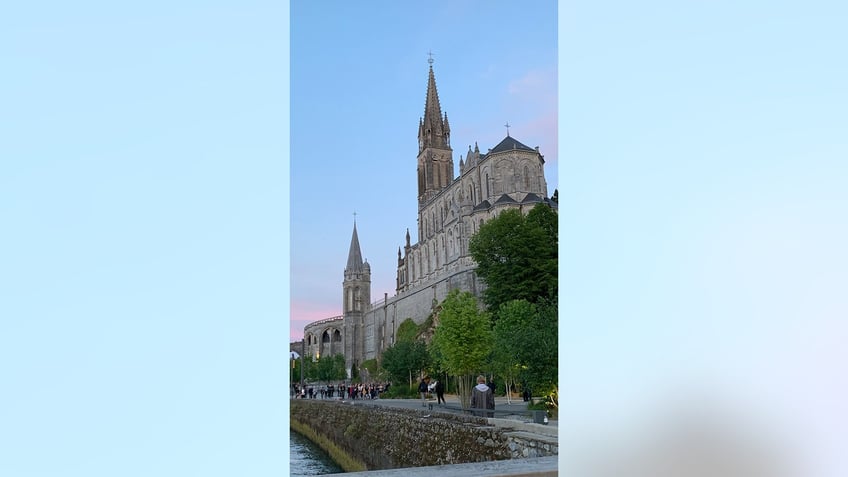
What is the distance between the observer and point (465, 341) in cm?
2058

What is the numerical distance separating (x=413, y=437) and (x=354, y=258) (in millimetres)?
35915

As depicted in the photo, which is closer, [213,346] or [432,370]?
[213,346]

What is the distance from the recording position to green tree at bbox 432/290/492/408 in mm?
20172

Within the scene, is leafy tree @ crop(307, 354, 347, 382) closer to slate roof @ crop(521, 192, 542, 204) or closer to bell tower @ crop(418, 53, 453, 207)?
bell tower @ crop(418, 53, 453, 207)

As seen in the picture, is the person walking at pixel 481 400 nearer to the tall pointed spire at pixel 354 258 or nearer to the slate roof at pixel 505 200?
the slate roof at pixel 505 200

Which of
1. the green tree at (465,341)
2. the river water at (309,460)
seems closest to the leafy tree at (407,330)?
the river water at (309,460)

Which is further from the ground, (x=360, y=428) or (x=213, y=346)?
(x=213, y=346)

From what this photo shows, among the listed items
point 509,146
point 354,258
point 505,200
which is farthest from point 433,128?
point 505,200

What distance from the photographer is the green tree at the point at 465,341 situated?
66.2 feet

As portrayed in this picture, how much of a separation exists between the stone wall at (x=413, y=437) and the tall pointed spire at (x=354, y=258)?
77.3 feet

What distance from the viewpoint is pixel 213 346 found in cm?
110
